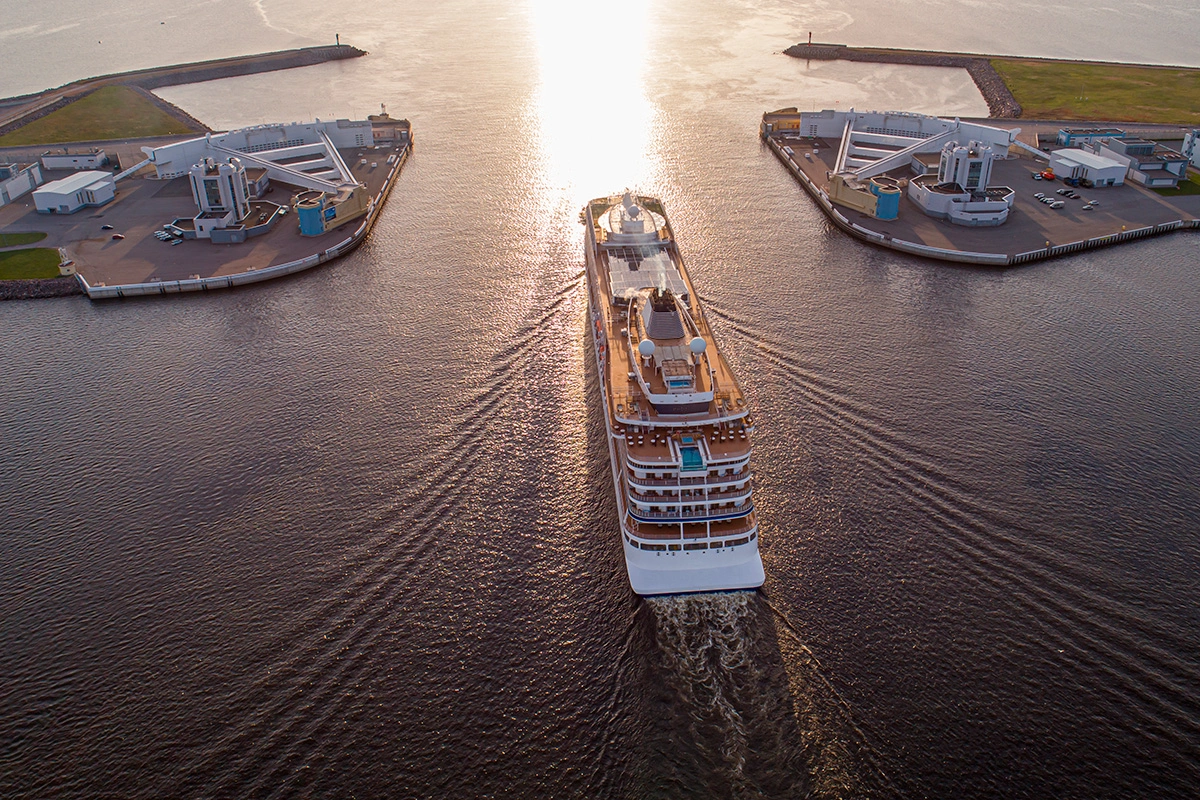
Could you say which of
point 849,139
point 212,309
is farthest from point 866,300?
point 212,309

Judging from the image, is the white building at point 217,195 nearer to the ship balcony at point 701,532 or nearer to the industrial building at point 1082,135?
the ship balcony at point 701,532

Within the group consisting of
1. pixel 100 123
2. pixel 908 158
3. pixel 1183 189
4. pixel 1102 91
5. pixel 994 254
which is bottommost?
pixel 994 254

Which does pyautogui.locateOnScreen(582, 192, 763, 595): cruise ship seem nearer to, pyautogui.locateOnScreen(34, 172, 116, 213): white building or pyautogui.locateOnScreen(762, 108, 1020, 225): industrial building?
pyautogui.locateOnScreen(762, 108, 1020, 225): industrial building

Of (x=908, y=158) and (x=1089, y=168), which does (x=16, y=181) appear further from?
(x=1089, y=168)

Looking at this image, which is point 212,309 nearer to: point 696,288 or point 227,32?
point 696,288

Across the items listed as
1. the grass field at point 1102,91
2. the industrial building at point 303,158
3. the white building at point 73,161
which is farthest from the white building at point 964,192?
the white building at point 73,161

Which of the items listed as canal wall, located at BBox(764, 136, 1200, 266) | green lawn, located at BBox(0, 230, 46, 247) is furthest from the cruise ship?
green lawn, located at BBox(0, 230, 46, 247)

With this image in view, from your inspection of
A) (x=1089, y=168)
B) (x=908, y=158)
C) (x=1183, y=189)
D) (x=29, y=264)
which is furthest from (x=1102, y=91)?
(x=29, y=264)
